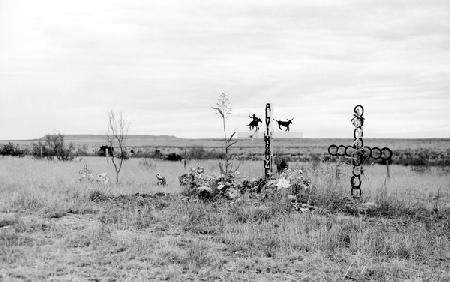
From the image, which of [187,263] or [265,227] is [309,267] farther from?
[265,227]

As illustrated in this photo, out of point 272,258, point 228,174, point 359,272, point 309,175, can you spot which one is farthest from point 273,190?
point 359,272

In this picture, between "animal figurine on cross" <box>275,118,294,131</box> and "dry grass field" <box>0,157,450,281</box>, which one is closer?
"dry grass field" <box>0,157,450,281</box>

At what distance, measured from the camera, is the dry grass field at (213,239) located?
6.17 m

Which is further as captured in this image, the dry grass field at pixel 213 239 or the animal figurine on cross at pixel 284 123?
the animal figurine on cross at pixel 284 123

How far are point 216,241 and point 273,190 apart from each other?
3824 millimetres

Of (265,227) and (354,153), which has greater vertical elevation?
(354,153)

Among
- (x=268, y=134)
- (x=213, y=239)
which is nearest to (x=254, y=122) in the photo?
(x=268, y=134)

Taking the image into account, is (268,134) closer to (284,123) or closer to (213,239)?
(284,123)

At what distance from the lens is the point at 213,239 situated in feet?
26.1

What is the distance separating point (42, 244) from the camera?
7.45m

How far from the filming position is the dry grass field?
617cm

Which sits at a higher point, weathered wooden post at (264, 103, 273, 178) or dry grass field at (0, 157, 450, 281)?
weathered wooden post at (264, 103, 273, 178)

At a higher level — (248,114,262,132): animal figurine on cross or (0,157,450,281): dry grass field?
(248,114,262,132): animal figurine on cross

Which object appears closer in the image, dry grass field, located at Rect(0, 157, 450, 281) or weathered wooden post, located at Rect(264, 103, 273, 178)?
dry grass field, located at Rect(0, 157, 450, 281)
